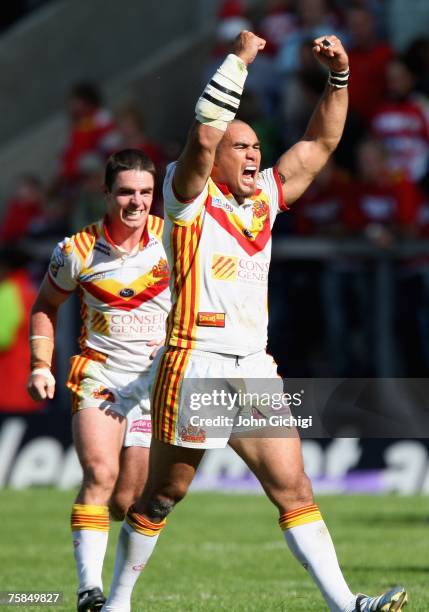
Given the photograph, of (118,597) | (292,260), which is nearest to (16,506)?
(292,260)

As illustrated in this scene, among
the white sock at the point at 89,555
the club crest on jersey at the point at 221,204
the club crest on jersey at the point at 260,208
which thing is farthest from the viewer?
the white sock at the point at 89,555

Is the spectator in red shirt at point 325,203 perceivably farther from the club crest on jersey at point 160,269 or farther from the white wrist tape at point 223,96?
the white wrist tape at point 223,96

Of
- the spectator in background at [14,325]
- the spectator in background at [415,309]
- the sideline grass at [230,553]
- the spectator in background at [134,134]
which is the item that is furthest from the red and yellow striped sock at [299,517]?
the spectator in background at [134,134]

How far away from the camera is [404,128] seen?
1431 cm

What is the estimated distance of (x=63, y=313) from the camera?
584 inches

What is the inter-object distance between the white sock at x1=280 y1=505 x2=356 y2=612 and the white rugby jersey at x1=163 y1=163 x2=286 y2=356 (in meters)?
0.84

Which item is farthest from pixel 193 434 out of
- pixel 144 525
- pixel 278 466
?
pixel 144 525

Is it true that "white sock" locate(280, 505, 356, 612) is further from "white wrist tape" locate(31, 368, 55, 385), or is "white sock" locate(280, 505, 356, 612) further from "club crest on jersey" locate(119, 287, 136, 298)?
"club crest on jersey" locate(119, 287, 136, 298)

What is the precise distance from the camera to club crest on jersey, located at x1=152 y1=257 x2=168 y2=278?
8.24 m

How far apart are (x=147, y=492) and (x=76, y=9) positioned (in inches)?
538

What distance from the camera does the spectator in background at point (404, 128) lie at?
46.9 ft

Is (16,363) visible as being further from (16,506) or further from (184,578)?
(184,578)

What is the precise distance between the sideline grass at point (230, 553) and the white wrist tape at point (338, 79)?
111 inches

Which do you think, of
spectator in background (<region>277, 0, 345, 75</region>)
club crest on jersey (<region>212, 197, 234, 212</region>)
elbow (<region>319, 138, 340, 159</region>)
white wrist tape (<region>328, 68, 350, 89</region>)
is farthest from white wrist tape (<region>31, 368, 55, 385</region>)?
spectator in background (<region>277, 0, 345, 75</region>)
